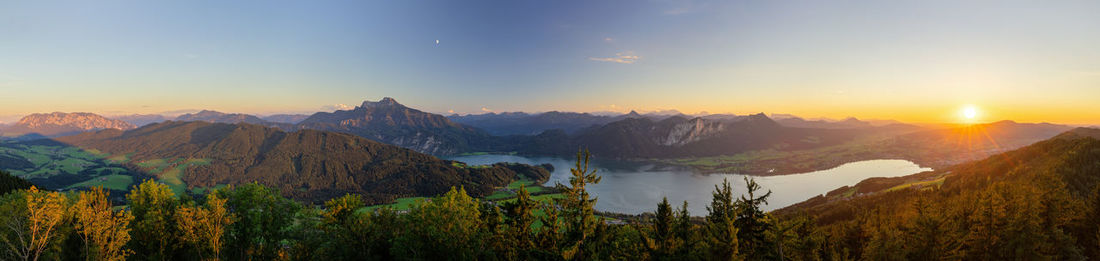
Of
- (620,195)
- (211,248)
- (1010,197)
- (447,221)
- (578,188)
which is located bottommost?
(620,195)

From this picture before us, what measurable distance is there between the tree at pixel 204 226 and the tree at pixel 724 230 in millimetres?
28647

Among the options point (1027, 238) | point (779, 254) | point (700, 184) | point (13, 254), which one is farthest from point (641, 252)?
point (700, 184)

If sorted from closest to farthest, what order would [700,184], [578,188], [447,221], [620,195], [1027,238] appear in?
[578,188] → [1027,238] → [447,221] → [620,195] → [700,184]

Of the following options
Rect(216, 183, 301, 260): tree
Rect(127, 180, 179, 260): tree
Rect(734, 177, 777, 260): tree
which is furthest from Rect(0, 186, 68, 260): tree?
Rect(734, 177, 777, 260): tree

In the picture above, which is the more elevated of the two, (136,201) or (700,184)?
(136,201)

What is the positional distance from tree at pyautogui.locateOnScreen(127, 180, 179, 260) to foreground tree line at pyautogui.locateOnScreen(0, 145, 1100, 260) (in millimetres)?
105

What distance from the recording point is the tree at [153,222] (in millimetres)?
25734

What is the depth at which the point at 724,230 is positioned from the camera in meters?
16.0

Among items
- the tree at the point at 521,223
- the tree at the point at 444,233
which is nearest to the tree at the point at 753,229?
the tree at the point at 521,223

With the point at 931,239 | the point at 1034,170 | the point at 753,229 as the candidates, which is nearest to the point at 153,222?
the point at 753,229

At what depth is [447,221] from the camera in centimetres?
2509

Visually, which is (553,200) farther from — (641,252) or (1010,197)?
(1010,197)

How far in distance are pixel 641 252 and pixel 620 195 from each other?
14150 cm

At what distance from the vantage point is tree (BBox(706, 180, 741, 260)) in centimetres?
1551
